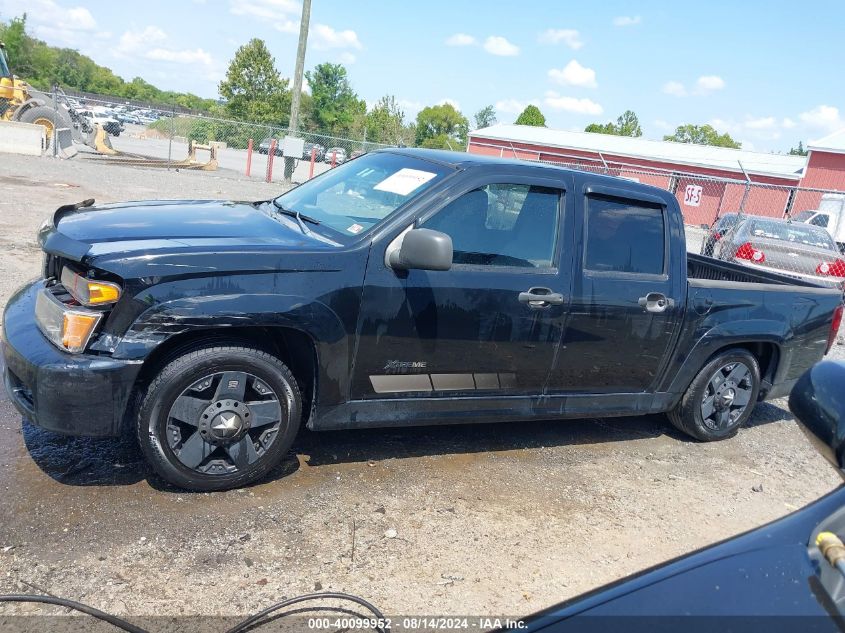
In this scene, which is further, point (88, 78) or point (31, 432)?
point (88, 78)

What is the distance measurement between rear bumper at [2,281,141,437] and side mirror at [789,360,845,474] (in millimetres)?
2708

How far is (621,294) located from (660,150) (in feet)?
141

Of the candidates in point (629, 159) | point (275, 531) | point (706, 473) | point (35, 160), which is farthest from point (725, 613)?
point (629, 159)

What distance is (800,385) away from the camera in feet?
5.88

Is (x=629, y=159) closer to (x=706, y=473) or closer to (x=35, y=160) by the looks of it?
(x=35, y=160)

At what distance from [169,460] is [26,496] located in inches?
27.5

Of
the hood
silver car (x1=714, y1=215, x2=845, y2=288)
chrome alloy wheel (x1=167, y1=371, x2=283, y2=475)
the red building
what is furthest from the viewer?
the red building

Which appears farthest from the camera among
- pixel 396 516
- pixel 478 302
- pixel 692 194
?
pixel 692 194

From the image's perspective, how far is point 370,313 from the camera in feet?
12.1

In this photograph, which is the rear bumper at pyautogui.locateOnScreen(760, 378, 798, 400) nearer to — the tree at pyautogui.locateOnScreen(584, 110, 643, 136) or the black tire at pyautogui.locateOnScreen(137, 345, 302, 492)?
the black tire at pyautogui.locateOnScreen(137, 345, 302, 492)

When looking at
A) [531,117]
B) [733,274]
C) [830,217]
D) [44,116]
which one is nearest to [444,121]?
[531,117]

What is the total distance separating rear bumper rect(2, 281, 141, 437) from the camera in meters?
3.19

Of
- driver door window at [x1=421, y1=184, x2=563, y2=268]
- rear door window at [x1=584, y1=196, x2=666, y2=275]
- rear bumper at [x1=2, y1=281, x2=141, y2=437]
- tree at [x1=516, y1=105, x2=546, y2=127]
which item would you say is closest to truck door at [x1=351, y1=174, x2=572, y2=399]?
driver door window at [x1=421, y1=184, x2=563, y2=268]

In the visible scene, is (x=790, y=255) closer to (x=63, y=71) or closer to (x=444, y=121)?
(x=444, y=121)
